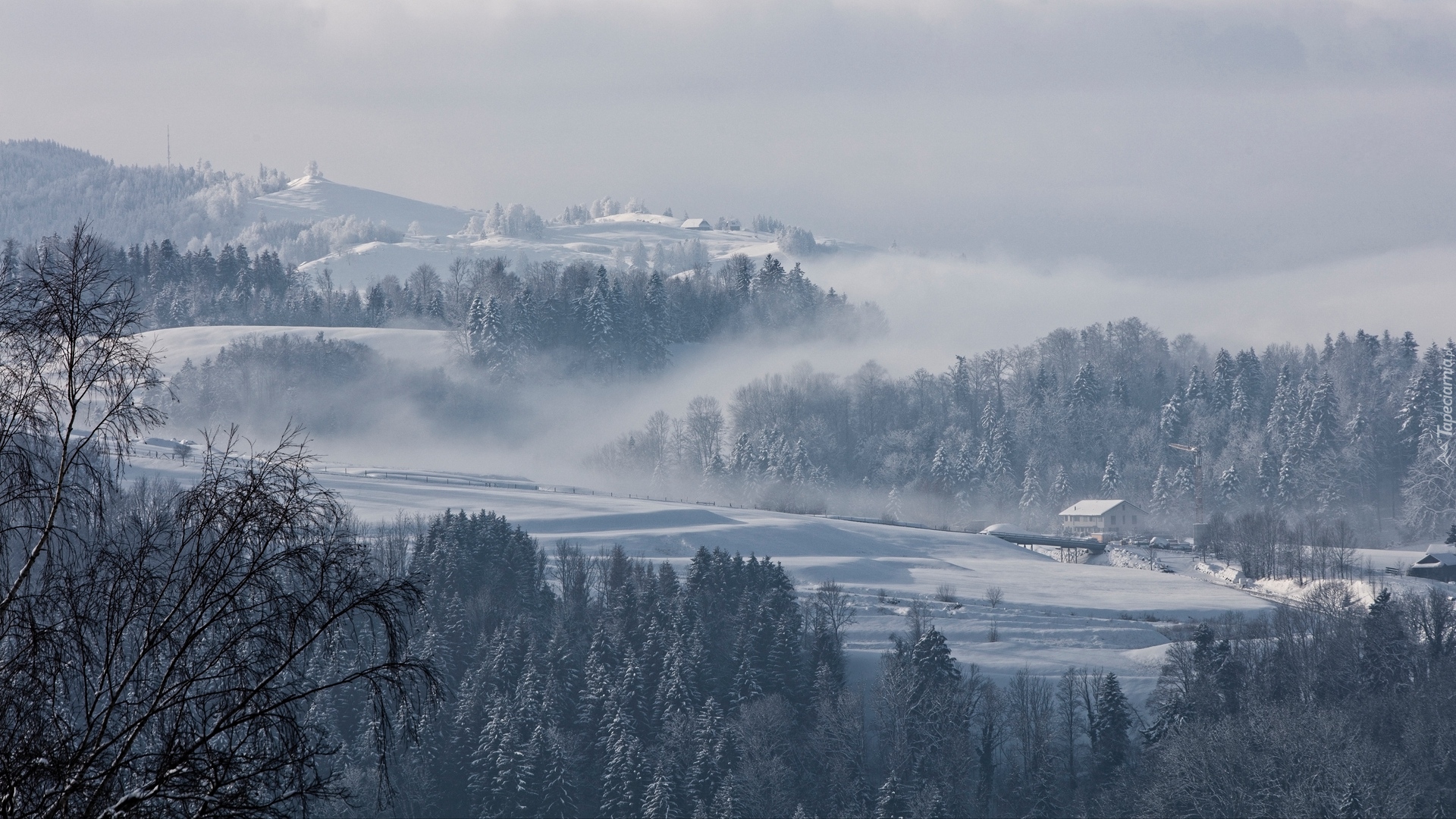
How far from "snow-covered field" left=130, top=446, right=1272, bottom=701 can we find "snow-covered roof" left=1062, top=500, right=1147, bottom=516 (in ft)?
103

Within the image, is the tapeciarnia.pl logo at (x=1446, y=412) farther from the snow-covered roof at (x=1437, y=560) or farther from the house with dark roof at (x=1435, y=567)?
the house with dark roof at (x=1435, y=567)

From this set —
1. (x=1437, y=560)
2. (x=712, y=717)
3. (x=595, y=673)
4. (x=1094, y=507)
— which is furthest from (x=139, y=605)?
(x=1094, y=507)

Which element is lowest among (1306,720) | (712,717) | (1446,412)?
Answer: (712,717)

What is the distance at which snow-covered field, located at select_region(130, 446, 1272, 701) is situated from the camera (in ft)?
261

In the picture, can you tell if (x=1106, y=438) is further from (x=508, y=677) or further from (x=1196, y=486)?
(x=508, y=677)

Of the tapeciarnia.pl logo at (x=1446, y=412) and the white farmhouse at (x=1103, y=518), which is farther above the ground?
the tapeciarnia.pl logo at (x=1446, y=412)

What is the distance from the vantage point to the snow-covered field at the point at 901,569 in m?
79.6

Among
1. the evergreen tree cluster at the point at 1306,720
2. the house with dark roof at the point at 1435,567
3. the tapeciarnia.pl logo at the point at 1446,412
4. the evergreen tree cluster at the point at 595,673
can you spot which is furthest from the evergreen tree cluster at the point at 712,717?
the tapeciarnia.pl logo at the point at 1446,412

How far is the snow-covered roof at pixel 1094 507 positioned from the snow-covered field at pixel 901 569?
3150 cm

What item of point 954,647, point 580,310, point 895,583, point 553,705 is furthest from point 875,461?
point 553,705

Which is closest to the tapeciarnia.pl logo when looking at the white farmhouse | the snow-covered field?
the white farmhouse

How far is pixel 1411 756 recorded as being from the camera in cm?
6481

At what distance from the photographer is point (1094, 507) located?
146 meters

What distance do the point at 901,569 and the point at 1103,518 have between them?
51.8 metres
